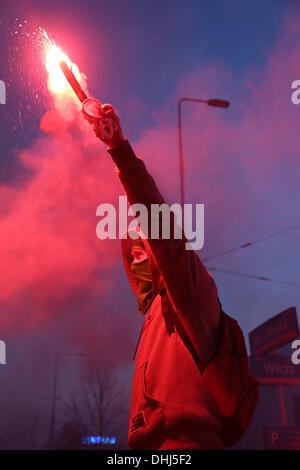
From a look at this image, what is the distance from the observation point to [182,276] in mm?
2264

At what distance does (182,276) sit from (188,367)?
0.64m

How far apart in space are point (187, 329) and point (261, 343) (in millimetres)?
20806

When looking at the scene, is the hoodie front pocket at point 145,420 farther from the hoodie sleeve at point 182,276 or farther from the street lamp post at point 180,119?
the street lamp post at point 180,119

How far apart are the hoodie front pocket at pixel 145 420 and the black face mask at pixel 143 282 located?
820mm

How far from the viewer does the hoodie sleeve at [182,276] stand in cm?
226

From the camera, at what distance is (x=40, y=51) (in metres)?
4.19

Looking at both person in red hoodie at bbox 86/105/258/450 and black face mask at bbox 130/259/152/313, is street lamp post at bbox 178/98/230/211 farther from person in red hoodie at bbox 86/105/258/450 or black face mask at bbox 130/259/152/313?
person in red hoodie at bbox 86/105/258/450

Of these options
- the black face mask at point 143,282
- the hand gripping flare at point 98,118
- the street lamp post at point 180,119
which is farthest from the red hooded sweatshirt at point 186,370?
the street lamp post at point 180,119

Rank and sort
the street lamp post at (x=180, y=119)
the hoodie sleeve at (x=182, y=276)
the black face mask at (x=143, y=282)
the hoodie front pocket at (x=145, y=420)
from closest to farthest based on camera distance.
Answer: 1. the hoodie sleeve at (x=182, y=276)
2. the hoodie front pocket at (x=145, y=420)
3. the black face mask at (x=143, y=282)
4. the street lamp post at (x=180, y=119)

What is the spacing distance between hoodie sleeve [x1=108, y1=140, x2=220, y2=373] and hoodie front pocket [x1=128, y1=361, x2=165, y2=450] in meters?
0.35

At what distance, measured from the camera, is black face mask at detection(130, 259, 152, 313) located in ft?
11.1

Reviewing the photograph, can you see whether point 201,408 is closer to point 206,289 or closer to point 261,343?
point 206,289
